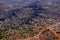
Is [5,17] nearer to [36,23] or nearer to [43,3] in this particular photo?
[36,23]

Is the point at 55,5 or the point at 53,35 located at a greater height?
the point at 53,35

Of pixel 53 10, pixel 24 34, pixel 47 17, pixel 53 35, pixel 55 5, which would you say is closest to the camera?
pixel 53 35

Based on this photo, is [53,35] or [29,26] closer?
[53,35]

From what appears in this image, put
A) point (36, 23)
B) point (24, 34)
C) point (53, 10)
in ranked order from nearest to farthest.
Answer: point (24, 34) < point (36, 23) < point (53, 10)

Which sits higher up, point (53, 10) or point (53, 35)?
point (53, 35)

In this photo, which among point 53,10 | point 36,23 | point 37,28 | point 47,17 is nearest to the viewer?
point 37,28

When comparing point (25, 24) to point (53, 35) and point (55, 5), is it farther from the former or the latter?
point (55, 5)

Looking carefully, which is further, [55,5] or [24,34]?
[55,5]

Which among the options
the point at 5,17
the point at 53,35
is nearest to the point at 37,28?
the point at 53,35

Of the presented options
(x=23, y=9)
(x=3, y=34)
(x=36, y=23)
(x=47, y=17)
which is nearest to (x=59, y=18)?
(x=47, y=17)
